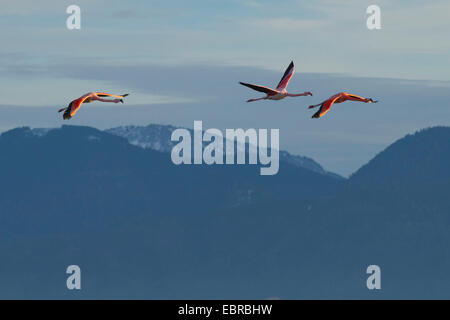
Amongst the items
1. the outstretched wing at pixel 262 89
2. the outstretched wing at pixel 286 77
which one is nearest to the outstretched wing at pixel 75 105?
the outstretched wing at pixel 262 89

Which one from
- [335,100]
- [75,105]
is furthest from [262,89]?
[75,105]

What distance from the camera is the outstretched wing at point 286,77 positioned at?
110681 millimetres

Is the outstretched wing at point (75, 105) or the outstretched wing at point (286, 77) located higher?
the outstretched wing at point (286, 77)

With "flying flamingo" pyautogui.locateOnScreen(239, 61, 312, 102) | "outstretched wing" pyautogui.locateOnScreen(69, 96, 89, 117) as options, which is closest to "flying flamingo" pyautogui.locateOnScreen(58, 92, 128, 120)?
"outstretched wing" pyautogui.locateOnScreen(69, 96, 89, 117)

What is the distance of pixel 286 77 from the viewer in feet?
372

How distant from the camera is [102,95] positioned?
9775cm

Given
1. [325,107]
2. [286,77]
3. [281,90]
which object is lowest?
[325,107]

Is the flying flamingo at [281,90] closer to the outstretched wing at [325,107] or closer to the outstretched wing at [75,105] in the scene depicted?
the outstretched wing at [325,107]

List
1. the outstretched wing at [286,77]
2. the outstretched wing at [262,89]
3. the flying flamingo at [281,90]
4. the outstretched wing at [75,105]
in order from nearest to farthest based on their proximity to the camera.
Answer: the outstretched wing at [262,89]
the outstretched wing at [75,105]
the flying flamingo at [281,90]
the outstretched wing at [286,77]

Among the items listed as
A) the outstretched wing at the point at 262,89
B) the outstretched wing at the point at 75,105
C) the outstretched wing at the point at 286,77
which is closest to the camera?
the outstretched wing at the point at 262,89

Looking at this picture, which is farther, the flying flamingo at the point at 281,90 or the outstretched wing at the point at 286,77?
the outstretched wing at the point at 286,77

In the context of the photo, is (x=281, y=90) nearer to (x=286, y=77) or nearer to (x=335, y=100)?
(x=286, y=77)
